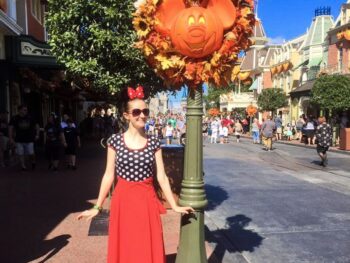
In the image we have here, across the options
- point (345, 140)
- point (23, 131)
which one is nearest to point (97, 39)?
point (23, 131)

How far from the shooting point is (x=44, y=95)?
2178cm

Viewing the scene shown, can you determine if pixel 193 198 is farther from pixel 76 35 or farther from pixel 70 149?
pixel 70 149

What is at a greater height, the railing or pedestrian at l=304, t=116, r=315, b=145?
the railing

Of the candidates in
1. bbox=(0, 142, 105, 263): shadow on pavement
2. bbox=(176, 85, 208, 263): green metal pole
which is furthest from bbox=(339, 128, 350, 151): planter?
bbox=(176, 85, 208, 263): green metal pole

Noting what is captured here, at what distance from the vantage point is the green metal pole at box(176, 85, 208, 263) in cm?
398

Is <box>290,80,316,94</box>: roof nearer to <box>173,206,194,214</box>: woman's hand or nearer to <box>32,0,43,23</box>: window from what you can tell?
<box>32,0,43,23</box>: window

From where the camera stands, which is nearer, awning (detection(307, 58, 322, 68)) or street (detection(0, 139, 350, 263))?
street (detection(0, 139, 350, 263))

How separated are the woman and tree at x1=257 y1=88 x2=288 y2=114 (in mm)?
37175

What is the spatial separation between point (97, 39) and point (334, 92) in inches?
795

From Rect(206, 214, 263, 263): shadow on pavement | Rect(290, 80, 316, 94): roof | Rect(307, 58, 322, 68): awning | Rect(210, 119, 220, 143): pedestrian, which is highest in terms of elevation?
Rect(307, 58, 322, 68): awning

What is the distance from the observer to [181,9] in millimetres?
3828

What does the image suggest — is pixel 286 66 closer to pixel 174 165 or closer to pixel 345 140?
pixel 345 140

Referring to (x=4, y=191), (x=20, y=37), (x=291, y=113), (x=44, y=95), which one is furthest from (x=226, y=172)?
(x=291, y=113)

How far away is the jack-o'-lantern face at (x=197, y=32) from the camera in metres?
3.69
